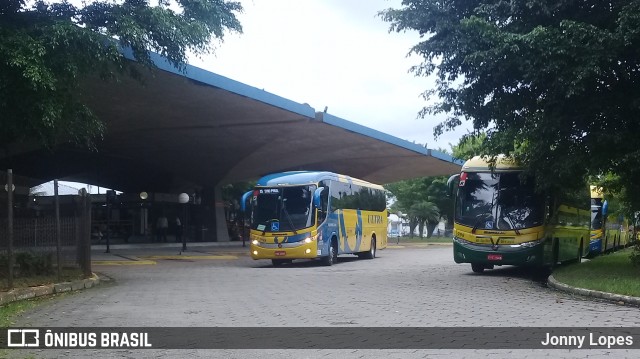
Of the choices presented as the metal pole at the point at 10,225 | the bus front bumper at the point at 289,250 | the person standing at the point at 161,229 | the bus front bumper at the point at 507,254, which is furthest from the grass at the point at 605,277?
the person standing at the point at 161,229

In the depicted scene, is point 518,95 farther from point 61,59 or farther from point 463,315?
point 61,59

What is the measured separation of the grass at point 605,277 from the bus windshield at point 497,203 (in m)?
1.74

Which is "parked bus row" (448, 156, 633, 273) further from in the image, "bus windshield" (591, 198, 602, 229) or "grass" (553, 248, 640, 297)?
"bus windshield" (591, 198, 602, 229)

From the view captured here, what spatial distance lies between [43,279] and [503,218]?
11.7 meters

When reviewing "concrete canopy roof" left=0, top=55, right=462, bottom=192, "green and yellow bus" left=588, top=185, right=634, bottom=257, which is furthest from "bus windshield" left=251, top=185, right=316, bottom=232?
"green and yellow bus" left=588, top=185, right=634, bottom=257

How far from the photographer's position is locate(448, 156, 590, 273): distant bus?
59.3 ft

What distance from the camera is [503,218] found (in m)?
18.3

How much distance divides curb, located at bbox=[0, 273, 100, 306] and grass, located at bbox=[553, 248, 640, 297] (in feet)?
35.8

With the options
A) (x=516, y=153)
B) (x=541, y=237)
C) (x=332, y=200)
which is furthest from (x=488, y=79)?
(x=332, y=200)

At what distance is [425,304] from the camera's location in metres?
12.2

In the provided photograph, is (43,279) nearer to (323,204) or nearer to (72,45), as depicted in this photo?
(72,45)

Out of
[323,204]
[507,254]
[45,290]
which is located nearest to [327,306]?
[45,290]

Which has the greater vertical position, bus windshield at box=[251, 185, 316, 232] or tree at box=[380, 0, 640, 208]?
tree at box=[380, 0, 640, 208]

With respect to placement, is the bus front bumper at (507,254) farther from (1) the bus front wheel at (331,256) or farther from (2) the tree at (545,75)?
(1) the bus front wheel at (331,256)
